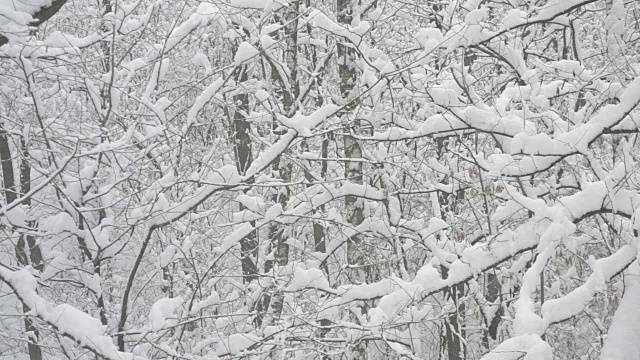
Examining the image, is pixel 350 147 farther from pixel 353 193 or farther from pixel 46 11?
pixel 46 11

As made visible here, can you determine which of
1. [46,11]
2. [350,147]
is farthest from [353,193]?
[46,11]

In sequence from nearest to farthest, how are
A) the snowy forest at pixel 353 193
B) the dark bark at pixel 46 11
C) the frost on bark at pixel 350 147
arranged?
the dark bark at pixel 46 11 < the snowy forest at pixel 353 193 < the frost on bark at pixel 350 147

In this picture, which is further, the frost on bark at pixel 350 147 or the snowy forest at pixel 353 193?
the frost on bark at pixel 350 147

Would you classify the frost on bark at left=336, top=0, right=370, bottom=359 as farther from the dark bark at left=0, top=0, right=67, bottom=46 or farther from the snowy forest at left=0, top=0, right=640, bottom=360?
the dark bark at left=0, top=0, right=67, bottom=46

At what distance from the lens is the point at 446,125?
4.33 m

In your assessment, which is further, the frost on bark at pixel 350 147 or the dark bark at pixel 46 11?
the frost on bark at pixel 350 147

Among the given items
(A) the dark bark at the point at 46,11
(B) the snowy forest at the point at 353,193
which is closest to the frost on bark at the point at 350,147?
(B) the snowy forest at the point at 353,193

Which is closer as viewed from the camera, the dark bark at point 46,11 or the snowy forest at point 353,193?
the dark bark at point 46,11

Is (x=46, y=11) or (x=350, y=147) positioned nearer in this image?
(x=46, y=11)

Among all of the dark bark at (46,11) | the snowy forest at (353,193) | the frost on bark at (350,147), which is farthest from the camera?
the frost on bark at (350,147)

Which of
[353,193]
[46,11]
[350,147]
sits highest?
[350,147]

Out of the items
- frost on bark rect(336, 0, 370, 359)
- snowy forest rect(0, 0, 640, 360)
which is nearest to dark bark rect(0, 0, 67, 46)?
snowy forest rect(0, 0, 640, 360)

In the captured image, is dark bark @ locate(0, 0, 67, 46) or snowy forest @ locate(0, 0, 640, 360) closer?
dark bark @ locate(0, 0, 67, 46)

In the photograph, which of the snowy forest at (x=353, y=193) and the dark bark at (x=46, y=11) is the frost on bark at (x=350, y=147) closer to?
the snowy forest at (x=353, y=193)
